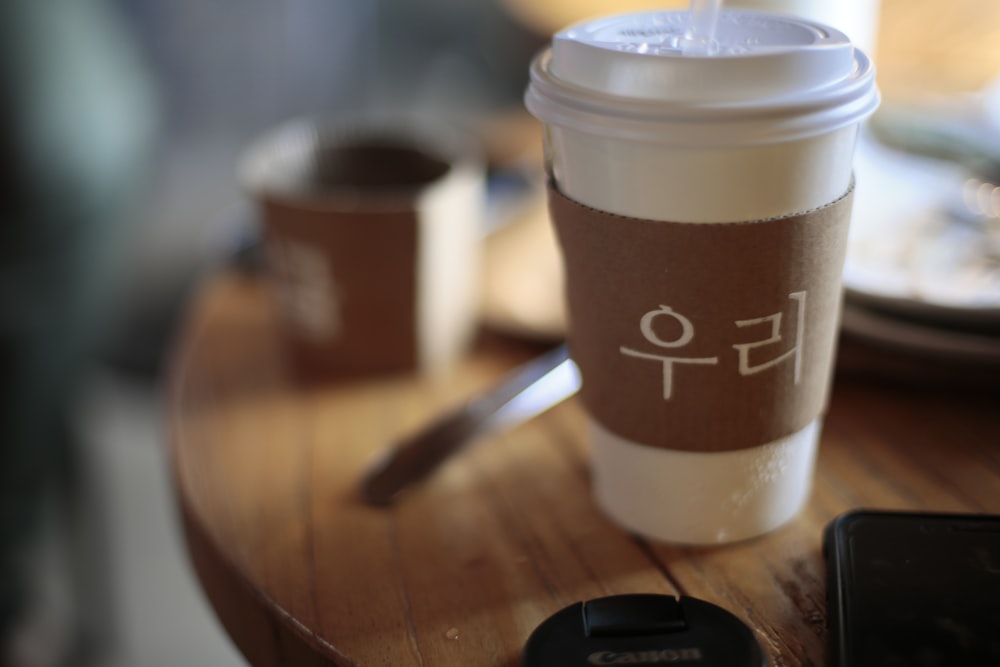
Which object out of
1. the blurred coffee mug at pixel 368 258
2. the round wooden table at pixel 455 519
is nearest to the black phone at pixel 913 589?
the round wooden table at pixel 455 519

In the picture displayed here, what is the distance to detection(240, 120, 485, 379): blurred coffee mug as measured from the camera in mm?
559

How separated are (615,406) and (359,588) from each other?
130mm

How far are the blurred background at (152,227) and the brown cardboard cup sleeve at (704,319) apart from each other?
0.13 metres

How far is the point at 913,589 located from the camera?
36 centimetres

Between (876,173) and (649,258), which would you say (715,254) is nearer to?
(649,258)

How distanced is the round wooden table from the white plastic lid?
18 centimetres

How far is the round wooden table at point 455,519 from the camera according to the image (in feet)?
1.29

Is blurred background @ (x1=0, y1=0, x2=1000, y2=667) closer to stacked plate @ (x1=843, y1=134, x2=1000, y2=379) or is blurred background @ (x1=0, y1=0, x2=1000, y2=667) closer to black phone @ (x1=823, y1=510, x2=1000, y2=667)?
stacked plate @ (x1=843, y1=134, x2=1000, y2=379)

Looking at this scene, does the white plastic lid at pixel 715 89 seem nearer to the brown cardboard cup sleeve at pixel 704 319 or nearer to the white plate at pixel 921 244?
the brown cardboard cup sleeve at pixel 704 319

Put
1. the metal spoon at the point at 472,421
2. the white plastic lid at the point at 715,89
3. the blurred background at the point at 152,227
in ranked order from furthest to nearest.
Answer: the blurred background at the point at 152,227 < the metal spoon at the point at 472,421 < the white plastic lid at the point at 715,89

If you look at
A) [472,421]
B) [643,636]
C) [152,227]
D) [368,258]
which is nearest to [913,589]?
[643,636]

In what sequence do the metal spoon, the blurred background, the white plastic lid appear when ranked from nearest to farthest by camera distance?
1. the white plastic lid
2. the metal spoon
3. the blurred background

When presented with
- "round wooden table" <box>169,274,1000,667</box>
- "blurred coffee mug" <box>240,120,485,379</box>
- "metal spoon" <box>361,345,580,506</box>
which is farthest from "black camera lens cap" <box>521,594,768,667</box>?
"blurred coffee mug" <box>240,120,485,379</box>

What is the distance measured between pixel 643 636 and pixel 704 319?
0.12 metres
